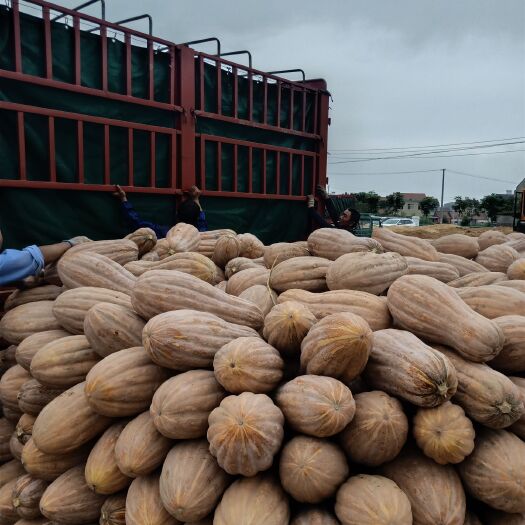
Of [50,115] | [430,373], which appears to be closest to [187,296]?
[430,373]

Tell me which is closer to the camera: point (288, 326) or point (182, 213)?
point (288, 326)

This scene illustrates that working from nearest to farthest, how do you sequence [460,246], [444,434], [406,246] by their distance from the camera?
[444,434], [406,246], [460,246]

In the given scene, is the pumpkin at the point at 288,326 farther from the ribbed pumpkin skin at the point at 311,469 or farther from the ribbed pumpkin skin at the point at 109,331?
the ribbed pumpkin skin at the point at 109,331

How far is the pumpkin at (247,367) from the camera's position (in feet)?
6.30

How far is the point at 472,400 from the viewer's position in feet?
6.21

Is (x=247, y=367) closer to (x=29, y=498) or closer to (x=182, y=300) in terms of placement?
(x=182, y=300)

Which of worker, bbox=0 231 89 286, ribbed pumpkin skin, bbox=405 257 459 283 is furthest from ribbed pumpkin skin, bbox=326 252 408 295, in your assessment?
worker, bbox=0 231 89 286

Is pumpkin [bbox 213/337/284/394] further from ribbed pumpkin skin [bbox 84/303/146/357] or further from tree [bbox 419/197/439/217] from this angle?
tree [bbox 419/197/439/217]

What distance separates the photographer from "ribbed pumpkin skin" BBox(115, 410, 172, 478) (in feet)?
6.45

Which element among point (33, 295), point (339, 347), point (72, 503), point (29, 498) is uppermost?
point (339, 347)

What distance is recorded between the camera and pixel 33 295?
3414 mm

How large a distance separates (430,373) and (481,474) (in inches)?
14.6

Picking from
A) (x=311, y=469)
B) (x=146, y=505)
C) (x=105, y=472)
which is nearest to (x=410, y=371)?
(x=311, y=469)

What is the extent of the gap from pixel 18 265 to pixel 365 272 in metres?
2.13
